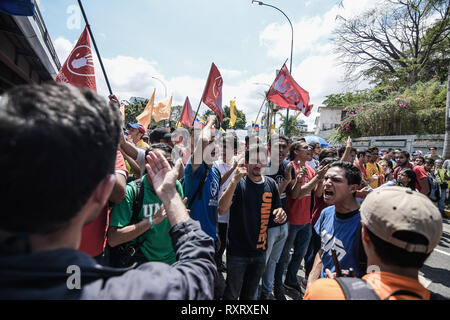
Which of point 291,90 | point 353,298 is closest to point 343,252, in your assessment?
point 353,298

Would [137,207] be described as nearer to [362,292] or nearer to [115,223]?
[115,223]

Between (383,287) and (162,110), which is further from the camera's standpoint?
(162,110)

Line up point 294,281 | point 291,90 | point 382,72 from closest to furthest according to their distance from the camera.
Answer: point 294,281 → point 291,90 → point 382,72

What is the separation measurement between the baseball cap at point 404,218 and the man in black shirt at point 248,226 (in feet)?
4.72

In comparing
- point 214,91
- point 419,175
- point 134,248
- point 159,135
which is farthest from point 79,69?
point 419,175

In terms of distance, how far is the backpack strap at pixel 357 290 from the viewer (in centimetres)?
99

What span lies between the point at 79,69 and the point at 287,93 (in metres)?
5.63

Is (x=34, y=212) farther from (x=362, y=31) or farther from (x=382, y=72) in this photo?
(x=382, y=72)

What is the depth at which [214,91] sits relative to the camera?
19.1 feet

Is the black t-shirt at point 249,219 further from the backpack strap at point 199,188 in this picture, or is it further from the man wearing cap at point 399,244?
the man wearing cap at point 399,244
